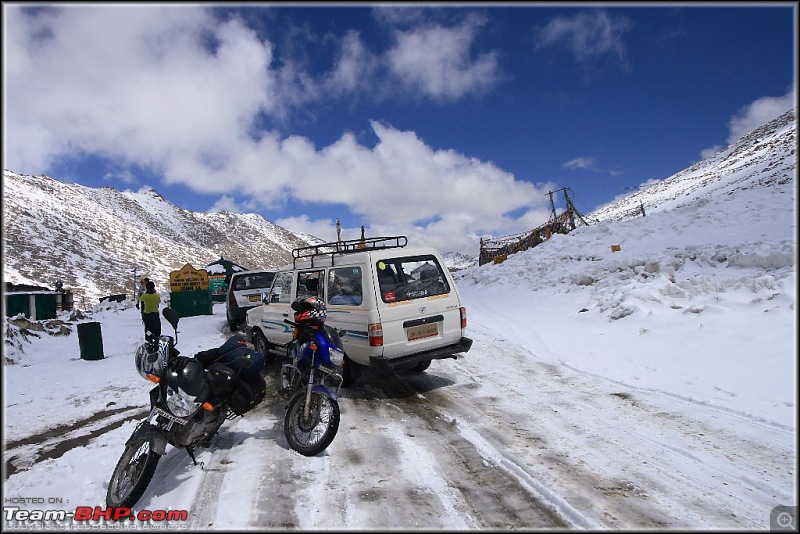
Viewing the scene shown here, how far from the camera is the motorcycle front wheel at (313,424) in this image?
14.1 feet

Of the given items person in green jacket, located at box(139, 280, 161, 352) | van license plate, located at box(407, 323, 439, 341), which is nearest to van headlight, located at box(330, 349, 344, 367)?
van license plate, located at box(407, 323, 439, 341)

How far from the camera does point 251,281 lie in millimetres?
14891

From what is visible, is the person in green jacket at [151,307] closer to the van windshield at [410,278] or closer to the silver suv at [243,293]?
the silver suv at [243,293]

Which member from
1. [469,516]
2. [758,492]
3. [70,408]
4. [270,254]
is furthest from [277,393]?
[270,254]

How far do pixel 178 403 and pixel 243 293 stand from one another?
11167 millimetres

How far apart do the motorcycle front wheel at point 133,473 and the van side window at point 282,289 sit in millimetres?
4189

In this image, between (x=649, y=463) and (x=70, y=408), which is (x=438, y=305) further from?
(x=70, y=408)

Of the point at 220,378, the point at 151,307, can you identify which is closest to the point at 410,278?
the point at 220,378

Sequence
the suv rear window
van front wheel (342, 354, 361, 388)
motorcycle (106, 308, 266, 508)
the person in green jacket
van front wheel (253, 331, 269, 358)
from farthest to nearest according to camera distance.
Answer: the suv rear window → the person in green jacket → van front wheel (253, 331, 269, 358) → van front wheel (342, 354, 361, 388) → motorcycle (106, 308, 266, 508)

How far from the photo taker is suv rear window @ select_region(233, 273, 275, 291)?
14.7 meters

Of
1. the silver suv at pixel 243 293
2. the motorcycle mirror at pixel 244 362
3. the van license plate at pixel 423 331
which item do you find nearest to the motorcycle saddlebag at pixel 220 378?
the motorcycle mirror at pixel 244 362

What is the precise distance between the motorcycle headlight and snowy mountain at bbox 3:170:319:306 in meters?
57.3

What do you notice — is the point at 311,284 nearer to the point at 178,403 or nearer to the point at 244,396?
the point at 244,396

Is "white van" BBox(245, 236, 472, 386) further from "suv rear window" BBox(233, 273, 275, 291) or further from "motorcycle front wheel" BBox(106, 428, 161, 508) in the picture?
"suv rear window" BBox(233, 273, 275, 291)
